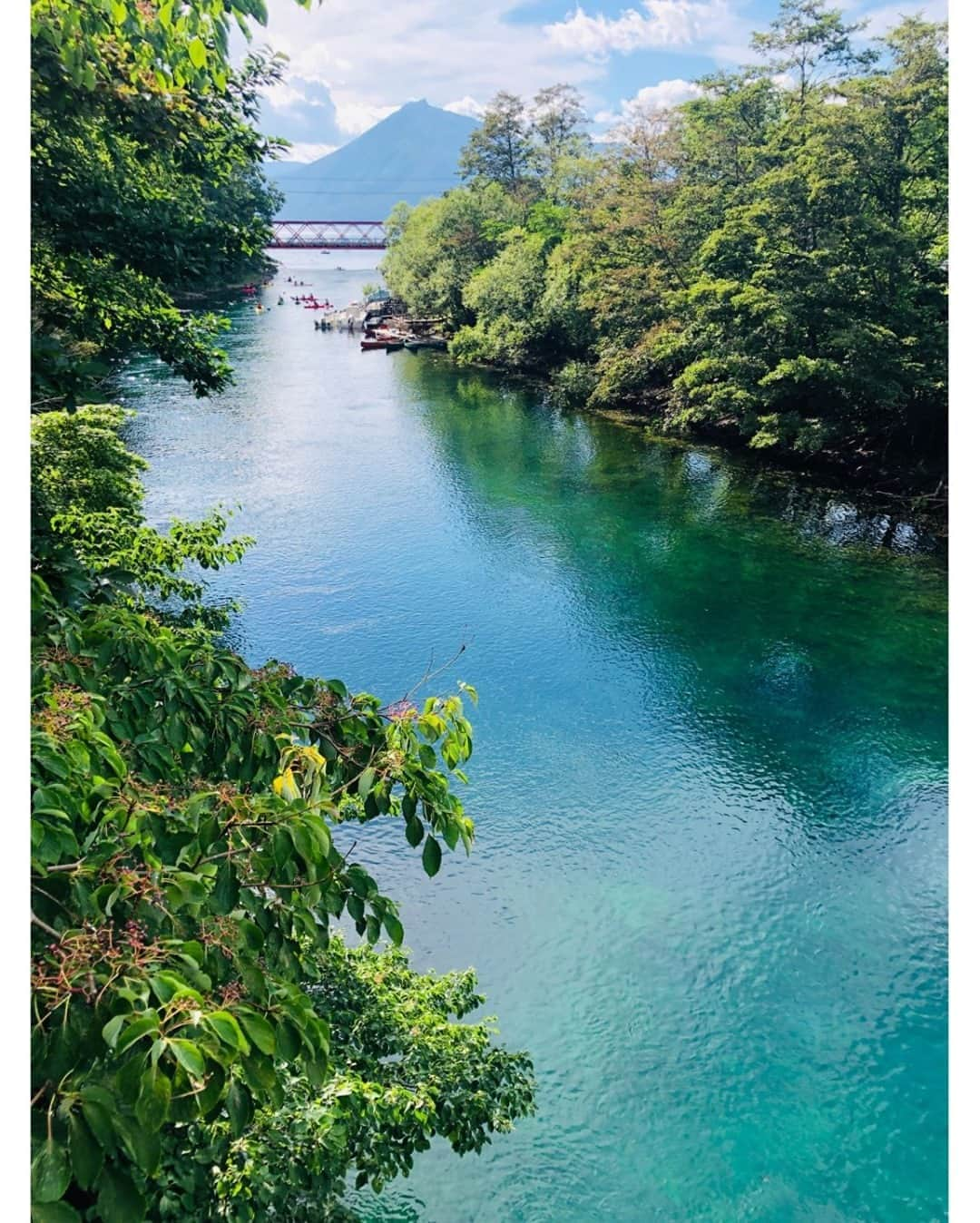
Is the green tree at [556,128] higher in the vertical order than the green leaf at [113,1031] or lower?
higher

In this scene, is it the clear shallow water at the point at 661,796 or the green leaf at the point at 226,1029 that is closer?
the green leaf at the point at 226,1029

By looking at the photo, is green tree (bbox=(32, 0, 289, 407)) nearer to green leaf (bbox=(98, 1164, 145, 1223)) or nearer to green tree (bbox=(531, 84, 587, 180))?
green leaf (bbox=(98, 1164, 145, 1223))

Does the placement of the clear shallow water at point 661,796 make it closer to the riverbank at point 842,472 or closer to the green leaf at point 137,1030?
the riverbank at point 842,472

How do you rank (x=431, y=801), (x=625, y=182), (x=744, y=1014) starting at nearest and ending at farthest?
(x=431, y=801) < (x=744, y=1014) < (x=625, y=182)

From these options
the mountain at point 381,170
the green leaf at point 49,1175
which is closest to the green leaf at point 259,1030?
the green leaf at point 49,1175

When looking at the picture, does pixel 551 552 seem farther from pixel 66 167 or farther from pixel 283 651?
pixel 66 167

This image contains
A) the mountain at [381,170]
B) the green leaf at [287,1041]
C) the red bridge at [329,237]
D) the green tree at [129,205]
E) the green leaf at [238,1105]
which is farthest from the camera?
the mountain at [381,170]

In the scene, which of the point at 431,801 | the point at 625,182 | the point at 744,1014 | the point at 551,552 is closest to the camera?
the point at 431,801
